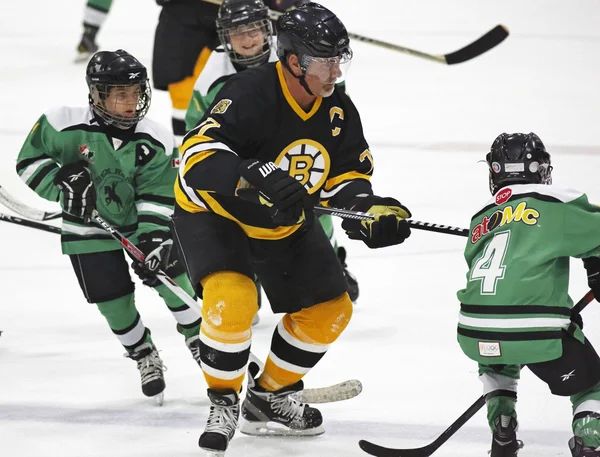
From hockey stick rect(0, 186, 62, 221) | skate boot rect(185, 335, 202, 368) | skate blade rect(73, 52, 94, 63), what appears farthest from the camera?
skate blade rect(73, 52, 94, 63)

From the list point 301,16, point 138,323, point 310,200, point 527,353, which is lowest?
point 138,323

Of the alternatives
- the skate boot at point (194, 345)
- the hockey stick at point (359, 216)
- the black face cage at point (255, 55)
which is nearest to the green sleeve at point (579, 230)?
the hockey stick at point (359, 216)

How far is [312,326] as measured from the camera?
9.24 ft

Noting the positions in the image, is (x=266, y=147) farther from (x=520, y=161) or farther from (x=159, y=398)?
(x=159, y=398)

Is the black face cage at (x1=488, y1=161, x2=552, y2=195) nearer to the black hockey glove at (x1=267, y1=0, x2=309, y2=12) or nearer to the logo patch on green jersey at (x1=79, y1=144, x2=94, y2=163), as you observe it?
the logo patch on green jersey at (x1=79, y1=144, x2=94, y2=163)

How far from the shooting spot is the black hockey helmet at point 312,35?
2.62m

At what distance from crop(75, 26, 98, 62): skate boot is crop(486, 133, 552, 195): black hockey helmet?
18.4 ft

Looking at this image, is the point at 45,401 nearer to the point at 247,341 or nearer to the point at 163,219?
the point at 163,219

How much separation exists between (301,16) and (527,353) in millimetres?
952

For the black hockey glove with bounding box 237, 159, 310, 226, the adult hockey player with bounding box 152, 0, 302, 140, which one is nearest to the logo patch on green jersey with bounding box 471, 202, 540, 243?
the black hockey glove with bounding box 237, 159, 310, 226

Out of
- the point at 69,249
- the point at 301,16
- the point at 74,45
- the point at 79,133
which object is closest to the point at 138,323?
the point at 69,249

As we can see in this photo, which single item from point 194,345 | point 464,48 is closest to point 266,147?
point 194,345

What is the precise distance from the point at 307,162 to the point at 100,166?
0.74 meters

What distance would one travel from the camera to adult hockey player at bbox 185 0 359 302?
3834 mm
